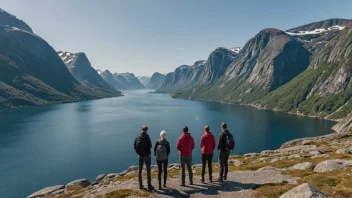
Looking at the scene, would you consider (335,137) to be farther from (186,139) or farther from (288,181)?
(186,139)

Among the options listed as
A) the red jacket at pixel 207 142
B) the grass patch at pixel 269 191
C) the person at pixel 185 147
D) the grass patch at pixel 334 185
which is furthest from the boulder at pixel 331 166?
the person at pixel 185 147

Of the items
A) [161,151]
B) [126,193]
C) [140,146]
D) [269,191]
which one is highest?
[140,146]

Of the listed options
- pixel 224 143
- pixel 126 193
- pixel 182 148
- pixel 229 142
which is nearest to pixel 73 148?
pixel 126 193

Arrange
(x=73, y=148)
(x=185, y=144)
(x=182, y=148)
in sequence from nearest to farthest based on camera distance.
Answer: (x=185, y=144) → (x=182, y=148) → (x=73, y=148)

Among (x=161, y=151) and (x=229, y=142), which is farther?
(x=229, y=142)

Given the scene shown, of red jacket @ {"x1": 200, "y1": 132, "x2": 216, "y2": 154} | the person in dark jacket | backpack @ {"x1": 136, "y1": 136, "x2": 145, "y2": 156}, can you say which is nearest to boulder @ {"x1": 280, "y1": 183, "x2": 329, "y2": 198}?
the person in dark jacket

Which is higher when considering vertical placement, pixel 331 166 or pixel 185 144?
pixel 185 144

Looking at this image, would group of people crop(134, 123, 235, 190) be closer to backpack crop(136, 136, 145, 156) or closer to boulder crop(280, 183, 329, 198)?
backpack crop(136, 136, 145, 156)

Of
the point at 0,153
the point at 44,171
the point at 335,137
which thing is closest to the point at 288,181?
the point at 335,137

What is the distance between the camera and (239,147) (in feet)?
461

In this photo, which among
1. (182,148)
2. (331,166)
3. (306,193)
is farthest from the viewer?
(331,166)

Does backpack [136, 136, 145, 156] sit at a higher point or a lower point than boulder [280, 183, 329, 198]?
higher

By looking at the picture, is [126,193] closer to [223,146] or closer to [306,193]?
[223,146]

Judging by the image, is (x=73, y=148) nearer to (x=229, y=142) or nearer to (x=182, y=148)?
(x=182, y=148)
